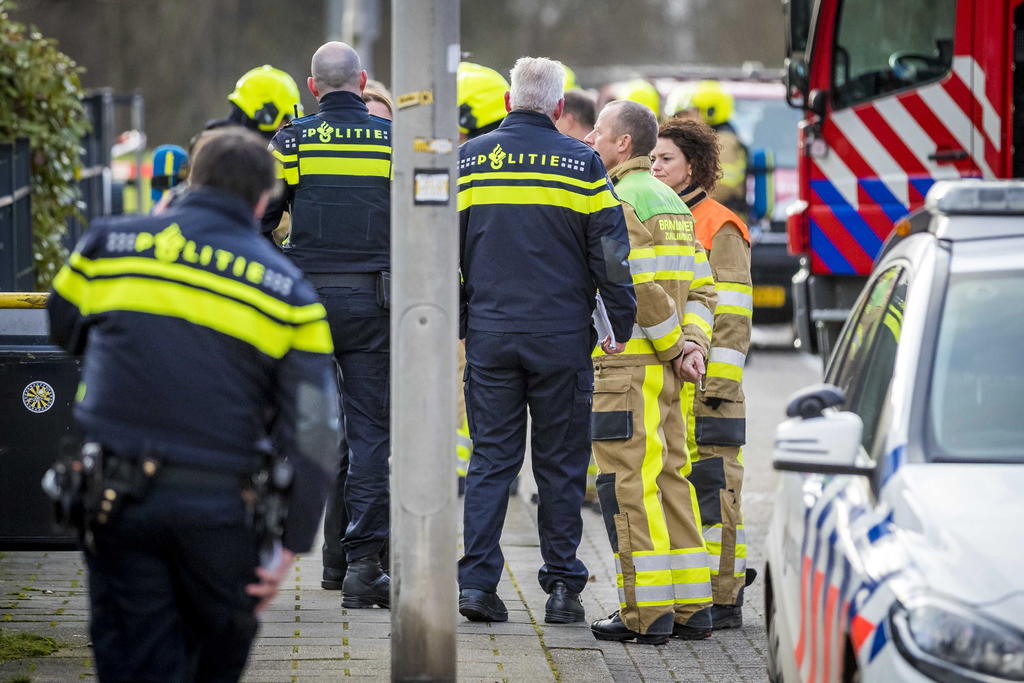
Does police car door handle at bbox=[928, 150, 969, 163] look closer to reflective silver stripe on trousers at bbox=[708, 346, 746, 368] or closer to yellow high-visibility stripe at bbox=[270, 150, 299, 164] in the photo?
reflective silver stripe on trousers at bbox=[708, 346, 746, 368]

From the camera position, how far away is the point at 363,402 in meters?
6.59

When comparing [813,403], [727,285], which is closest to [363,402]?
[727,285]

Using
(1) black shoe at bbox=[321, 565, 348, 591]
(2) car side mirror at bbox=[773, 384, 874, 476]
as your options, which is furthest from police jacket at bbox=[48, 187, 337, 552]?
(1) black shoe at bbox=[321, 565, 348, 591]

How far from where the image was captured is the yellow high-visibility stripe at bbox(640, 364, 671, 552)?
614cm

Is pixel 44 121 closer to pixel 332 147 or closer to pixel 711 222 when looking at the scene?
pixel 332 147

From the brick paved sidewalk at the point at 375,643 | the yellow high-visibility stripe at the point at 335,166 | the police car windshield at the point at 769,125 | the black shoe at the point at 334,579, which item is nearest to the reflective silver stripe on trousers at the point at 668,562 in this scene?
the brick paved sidewalk at the point at 375,643

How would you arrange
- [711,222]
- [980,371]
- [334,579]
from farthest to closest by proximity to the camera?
[334,579]
[711,222]
[980,371]

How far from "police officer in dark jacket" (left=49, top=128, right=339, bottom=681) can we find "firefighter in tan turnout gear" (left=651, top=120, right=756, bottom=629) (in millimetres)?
2982

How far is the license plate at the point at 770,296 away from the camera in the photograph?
60.2ft

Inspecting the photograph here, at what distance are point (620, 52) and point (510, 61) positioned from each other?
735 centimetres

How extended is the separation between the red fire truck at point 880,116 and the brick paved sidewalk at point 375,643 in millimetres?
3114

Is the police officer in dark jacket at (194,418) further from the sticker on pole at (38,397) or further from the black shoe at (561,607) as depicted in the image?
the black shoe at (561,607)

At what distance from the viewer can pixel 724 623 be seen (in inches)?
258

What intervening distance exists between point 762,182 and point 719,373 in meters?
10.4
